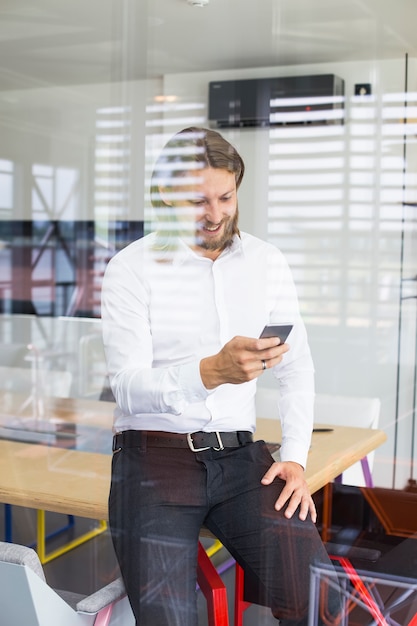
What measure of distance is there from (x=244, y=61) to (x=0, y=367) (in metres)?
3.55

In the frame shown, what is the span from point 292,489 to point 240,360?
34 centimetres

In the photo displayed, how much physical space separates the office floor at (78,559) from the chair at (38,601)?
40 cm

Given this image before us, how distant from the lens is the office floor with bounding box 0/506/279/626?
7.69 feet

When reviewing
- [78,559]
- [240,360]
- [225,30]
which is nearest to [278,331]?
[240,360]

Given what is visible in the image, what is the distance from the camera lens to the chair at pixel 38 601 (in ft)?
5.24

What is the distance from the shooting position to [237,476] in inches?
74.0

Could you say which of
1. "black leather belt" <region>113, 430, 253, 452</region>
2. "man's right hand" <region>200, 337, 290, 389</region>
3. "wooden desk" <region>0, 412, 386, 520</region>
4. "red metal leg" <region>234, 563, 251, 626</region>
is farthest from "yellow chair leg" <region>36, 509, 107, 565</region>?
"man's right hand" <region>200, 337, 290, 389</region>

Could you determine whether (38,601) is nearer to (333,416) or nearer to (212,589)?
(212,589)

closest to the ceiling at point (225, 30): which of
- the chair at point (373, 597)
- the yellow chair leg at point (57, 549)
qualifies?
the chair at point (373, 597)

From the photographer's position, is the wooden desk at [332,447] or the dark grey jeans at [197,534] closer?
the dark grey jeans at [197,534]

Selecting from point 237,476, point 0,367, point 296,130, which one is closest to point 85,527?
point 237,476

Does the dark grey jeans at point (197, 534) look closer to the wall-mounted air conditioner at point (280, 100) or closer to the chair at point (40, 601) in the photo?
the chair at point (40, 601)

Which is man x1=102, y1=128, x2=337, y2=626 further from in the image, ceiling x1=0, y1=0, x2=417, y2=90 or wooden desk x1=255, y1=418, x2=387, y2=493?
ceiling x1=0, y1=0, x2=417, y2=90

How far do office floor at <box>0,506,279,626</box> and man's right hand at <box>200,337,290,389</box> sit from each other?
57cm
